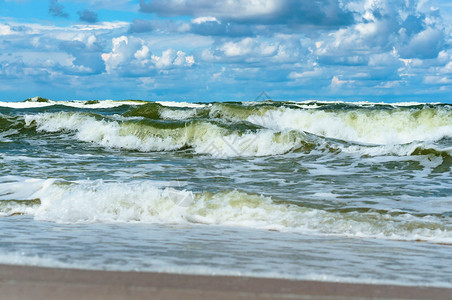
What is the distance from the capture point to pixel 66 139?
1847 cm

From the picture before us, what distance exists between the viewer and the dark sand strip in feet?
8.95

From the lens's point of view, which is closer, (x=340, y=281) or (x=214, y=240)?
(x=340, y=281)

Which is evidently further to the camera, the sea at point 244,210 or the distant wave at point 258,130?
the distant wave at point 258,130

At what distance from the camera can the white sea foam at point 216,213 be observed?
557 centimetres

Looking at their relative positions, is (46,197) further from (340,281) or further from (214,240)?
(340,281)

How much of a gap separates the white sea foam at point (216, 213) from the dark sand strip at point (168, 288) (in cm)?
242

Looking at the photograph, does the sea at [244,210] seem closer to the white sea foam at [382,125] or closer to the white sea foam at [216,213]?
the white sea foam at [216,213]

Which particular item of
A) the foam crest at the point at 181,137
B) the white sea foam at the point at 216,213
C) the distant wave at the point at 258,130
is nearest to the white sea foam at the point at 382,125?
the distant wave at the point at 258,130

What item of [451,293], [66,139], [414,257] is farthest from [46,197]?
[66,139]

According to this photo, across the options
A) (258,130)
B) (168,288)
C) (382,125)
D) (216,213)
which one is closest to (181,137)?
(258,130)

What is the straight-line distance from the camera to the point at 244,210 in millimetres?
6301

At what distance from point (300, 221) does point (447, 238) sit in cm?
151

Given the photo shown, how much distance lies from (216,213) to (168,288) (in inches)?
135

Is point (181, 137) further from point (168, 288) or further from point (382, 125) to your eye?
point (168, 288)
